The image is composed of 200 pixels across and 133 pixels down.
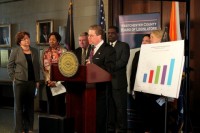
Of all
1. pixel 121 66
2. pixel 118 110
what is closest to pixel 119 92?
pixel 118 110

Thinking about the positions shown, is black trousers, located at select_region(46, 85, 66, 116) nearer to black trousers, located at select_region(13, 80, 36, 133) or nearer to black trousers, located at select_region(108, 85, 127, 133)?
black trousers, located at select_region(13, 80, 36, 133)

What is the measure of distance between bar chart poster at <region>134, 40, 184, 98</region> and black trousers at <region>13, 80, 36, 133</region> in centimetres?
164

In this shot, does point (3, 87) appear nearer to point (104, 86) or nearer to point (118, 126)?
point (118, 126)

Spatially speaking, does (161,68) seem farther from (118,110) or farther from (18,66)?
(18,66)

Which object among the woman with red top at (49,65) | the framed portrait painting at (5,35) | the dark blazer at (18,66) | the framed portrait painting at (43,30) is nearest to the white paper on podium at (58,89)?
the woman with red top at (49,65)

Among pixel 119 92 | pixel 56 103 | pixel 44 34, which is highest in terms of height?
pixel 44 34

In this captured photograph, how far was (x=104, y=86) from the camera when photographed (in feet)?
10.7

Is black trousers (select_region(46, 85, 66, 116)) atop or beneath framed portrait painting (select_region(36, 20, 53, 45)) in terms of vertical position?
beneath

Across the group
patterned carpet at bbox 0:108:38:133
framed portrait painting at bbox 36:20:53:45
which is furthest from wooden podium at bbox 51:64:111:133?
framed portrait painting at bbox 36:20:53:45

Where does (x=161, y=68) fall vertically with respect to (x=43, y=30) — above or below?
below

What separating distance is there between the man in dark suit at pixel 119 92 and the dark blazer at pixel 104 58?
920 mm

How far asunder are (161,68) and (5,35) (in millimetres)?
5380

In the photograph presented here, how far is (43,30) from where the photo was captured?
6668 millimetres

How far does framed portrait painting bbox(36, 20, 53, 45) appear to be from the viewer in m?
6.56
